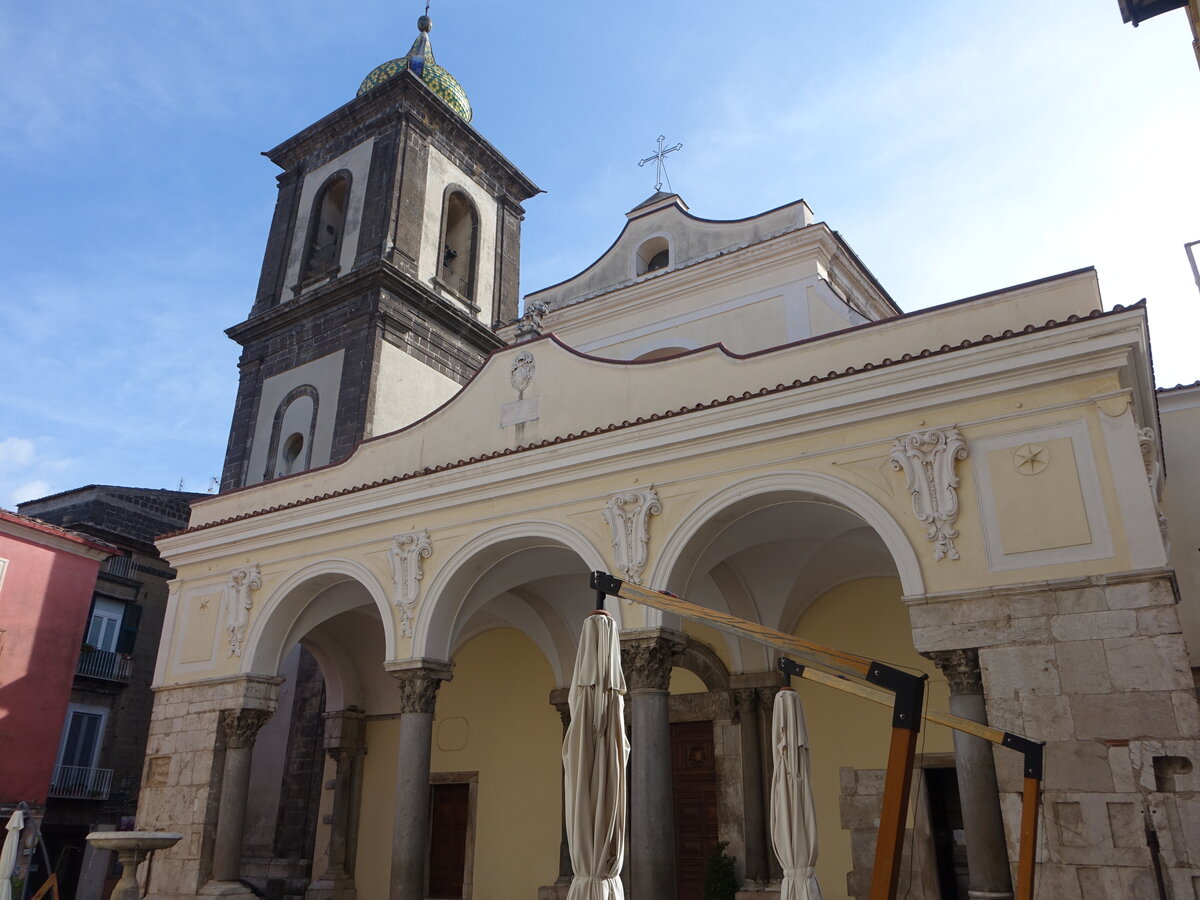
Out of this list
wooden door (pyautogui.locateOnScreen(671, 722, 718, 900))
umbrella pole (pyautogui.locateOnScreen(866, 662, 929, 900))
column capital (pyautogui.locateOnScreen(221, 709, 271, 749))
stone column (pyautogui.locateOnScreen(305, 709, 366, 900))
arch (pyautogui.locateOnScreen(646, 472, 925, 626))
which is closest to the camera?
umbrella pole (pyautogui.locateOnScreen(866, 662, 929, 900))

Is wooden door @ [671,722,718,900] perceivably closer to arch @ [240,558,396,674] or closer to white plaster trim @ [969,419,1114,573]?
arch @ [240,558,396,674]

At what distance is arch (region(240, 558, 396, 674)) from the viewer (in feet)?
39.4

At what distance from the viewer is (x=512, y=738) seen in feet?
46.1

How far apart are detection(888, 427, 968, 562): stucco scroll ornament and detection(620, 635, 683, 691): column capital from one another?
270 centimetres

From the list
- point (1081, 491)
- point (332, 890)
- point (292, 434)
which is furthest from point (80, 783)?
point (1081, 491)

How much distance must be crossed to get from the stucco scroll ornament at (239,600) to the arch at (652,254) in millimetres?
7368

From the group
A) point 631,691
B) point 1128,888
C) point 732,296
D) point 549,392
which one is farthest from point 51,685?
point 1128,888

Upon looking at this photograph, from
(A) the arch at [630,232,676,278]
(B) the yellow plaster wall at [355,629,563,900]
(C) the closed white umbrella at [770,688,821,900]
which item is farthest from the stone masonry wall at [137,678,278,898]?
(A) the arch at [630,232,676,278]

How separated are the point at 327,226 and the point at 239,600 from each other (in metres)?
9.99

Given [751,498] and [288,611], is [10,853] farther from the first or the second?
[751,498]

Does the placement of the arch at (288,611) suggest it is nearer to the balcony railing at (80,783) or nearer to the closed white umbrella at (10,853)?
the closed white umbrella at (10,853)

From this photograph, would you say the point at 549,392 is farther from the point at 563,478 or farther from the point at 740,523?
the point at 740,523

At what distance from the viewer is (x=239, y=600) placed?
499 inches

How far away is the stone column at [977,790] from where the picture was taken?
7.20 meters
